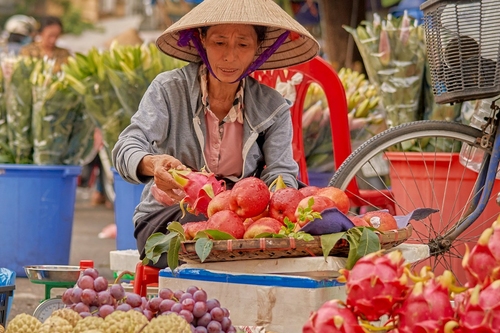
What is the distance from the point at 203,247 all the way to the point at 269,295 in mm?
262

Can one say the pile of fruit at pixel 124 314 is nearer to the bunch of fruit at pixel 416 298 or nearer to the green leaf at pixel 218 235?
the green leaf at pixel 218 235

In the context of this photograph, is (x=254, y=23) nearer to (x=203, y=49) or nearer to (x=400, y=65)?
(x=203, y=49)

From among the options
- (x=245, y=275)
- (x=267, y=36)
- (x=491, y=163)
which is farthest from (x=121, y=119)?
(x=245, y=275)

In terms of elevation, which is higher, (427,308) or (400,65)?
(400,65)

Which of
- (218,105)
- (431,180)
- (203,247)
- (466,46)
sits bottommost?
(203,247)

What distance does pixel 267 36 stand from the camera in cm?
373

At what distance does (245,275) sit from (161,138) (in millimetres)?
948

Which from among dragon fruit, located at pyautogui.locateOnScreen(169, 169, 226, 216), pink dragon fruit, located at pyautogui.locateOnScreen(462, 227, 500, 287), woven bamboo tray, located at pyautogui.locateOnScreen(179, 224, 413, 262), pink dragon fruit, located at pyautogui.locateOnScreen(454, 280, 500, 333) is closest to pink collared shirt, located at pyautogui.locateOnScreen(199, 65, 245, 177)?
dragon fruit, located at pyautogui.locateOnScreen(169, 169, 226, 216)

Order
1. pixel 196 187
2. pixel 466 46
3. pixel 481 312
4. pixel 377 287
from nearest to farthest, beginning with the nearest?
pixel 481 312 < pixel 377 287 < pixel 196 187 < pixel 466 46

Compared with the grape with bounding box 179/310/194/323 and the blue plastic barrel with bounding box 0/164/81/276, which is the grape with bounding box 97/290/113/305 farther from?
the blue plastic barrel with bounding box 0/164/81/276

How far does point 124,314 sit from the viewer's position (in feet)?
7.50

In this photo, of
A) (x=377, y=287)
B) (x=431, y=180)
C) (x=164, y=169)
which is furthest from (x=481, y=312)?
(x=431, y=180)

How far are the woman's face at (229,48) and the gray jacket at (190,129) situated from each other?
6.4 inches

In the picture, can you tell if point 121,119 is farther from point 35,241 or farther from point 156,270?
point 156,270
